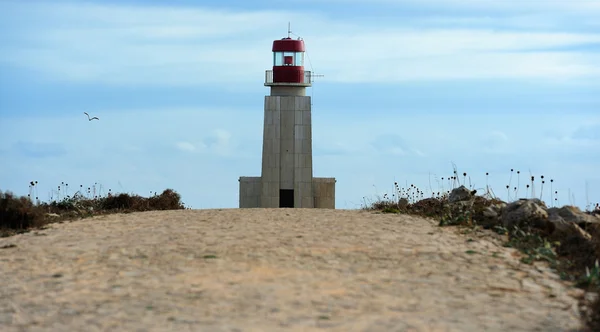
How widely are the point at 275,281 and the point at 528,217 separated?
6401 millimetres

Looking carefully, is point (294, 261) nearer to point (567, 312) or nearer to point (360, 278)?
point (360, 278)

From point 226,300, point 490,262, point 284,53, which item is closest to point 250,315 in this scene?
point 226,300

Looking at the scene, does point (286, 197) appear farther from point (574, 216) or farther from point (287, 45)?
point (574, 216)

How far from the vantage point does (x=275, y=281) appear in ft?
36.7

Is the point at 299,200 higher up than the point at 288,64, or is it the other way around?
the point at 288,64

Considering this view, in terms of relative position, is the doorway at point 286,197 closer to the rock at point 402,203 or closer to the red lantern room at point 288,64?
the red lantern room at point 288,64

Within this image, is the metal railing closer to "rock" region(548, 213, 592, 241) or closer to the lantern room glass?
the lantern room glass

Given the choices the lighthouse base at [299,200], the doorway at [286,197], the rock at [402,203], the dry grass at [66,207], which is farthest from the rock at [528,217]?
the doorway at [286,197]

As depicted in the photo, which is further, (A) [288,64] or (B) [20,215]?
(A) [288,64]

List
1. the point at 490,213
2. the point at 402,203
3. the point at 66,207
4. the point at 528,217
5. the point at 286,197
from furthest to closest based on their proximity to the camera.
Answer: the point at 286,197 < the point at 66,207 < the point at 402,203 < the point at 490,213 < the point at 528,217

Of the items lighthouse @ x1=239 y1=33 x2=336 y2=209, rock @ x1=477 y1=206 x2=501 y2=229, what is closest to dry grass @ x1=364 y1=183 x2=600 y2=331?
rock @ x1=477 y1=206 x2=501 y2=229

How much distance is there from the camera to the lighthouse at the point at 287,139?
110 ft

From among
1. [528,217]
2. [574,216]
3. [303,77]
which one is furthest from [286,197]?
[574,216]

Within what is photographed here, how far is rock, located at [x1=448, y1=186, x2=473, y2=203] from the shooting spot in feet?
61.3
